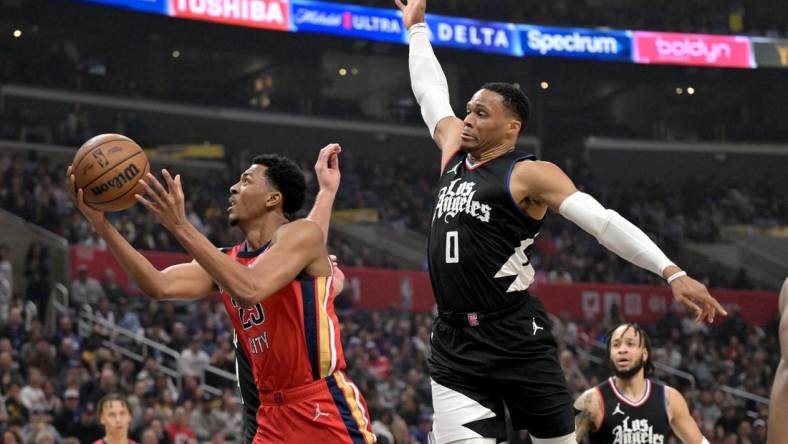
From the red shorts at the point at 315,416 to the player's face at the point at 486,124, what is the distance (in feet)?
4.38

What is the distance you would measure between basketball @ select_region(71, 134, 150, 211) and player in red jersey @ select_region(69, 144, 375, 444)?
0.10 m

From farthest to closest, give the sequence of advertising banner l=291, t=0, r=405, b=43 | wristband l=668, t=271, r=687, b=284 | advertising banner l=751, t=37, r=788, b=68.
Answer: advertising banner l=751, t=37, r=788, b=68, advertising banner l=291, t=0, r=405, b=43, wristband l=668, t=271, r=687, b=284

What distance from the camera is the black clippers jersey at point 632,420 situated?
756 cm

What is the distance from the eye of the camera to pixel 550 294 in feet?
80.6

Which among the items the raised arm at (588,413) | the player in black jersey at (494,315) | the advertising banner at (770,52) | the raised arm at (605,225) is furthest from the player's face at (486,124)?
the advertising banner at (770,52)

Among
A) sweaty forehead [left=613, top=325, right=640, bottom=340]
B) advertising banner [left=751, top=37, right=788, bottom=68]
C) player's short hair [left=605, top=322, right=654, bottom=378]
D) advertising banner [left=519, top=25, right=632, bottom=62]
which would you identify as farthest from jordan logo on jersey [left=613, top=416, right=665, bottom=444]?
advertising banner [left=751, top=37, right=788, bottom=68]

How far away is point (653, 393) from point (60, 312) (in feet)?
39.1

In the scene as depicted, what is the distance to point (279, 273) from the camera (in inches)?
188

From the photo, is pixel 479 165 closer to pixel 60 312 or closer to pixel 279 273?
pixel 279 273

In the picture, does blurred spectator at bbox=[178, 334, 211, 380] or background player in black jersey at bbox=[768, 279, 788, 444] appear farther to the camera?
blurred spectator at bbox=[178, 334, 211, 380]

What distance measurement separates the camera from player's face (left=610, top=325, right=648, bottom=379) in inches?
300

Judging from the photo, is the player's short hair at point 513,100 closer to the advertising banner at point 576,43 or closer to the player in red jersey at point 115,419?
the player in red jersey at point 115,419

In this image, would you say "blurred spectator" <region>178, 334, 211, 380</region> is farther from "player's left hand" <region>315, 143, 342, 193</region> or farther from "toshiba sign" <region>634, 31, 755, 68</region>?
"toshiba sign" <region>634, 31, 755, 68</region>

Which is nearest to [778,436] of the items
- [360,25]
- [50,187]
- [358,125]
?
[50,187]
